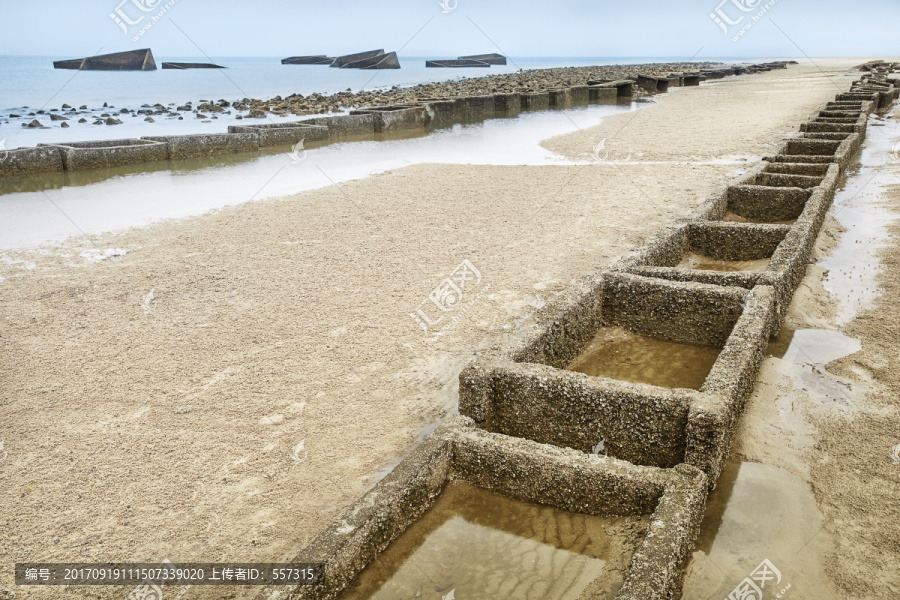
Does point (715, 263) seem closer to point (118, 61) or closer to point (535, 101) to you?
point (535, 101)

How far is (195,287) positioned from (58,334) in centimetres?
140

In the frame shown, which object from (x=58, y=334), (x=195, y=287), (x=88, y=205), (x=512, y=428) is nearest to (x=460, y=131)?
(x=88, y=205)

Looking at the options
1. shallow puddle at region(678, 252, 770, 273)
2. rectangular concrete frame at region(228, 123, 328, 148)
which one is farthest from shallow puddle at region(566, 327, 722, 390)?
rectangular concrete frame at region(228, 123, 328, 148)

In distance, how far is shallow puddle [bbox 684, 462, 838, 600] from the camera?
9.36ft

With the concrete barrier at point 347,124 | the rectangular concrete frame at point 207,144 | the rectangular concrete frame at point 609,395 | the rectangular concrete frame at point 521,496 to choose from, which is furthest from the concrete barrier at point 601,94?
the rectangular concrete frame at point 521,496

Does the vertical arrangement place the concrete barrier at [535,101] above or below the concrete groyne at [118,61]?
below

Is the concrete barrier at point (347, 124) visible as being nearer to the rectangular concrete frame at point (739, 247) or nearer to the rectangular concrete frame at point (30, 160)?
the rectangular concrete frame at point (30, 160)

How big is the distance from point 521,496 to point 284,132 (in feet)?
57.3

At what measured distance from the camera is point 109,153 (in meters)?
15.4

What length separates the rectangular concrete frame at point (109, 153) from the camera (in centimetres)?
Result: 1491

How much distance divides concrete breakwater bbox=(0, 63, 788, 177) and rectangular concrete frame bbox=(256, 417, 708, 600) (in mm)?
15067

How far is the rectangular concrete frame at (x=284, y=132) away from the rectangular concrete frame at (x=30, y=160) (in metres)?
5.06

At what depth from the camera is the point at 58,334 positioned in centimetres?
568

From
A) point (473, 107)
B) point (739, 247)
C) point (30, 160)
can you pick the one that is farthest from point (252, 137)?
point (739, 247)
